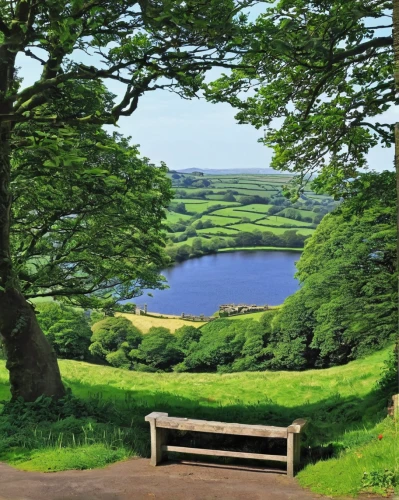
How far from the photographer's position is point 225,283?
379 feet

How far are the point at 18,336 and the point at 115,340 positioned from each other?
42.8m

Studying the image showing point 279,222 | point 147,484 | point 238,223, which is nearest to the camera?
point 147,484

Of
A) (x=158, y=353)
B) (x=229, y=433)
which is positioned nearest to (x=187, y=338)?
(x=158, y=353)

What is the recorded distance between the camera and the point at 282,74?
12.8 m

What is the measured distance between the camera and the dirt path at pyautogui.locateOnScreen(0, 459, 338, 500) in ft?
24.0

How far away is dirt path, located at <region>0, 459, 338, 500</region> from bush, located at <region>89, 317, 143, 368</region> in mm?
41623

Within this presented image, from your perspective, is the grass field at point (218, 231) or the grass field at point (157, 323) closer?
the grass field at point (157, 323)

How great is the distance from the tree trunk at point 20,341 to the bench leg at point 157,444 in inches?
154

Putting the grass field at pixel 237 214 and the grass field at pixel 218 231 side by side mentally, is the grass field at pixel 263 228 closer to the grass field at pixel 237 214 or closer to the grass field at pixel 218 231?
the grass field at pixel 218 231

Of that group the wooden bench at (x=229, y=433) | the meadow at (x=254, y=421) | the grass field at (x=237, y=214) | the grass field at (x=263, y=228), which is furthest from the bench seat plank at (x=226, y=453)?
the grass field at (x=237, y=214)

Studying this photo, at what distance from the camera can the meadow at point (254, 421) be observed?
25.4 feet

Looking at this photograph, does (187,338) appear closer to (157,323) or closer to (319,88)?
(157,323)

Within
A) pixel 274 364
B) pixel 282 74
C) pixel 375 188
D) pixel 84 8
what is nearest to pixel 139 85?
pixel 84 8

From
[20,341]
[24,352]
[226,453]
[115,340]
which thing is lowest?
[115,340]
